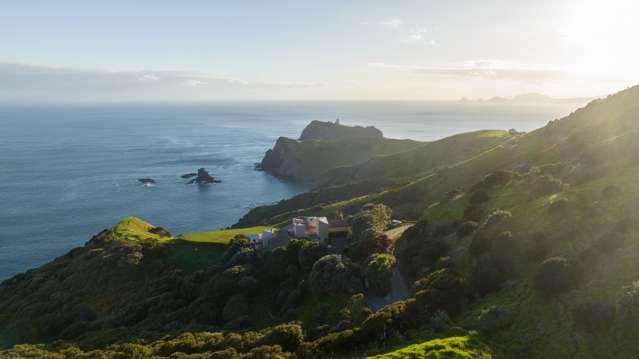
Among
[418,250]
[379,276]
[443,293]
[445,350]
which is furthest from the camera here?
[418,250]

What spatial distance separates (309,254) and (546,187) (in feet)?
77.5

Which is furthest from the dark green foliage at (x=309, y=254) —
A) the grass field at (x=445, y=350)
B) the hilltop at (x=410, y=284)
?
the grass field at (x=445, y=350)

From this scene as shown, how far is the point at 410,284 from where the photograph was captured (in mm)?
38500

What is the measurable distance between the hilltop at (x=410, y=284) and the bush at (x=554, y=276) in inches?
2.9

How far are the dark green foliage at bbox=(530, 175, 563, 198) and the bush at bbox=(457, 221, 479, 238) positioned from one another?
6419 millimetres

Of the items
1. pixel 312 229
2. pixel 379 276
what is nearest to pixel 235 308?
pixel 379 276

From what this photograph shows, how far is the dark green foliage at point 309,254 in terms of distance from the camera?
1785 inches

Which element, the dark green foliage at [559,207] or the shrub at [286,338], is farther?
the dark green foliage at [559,207]

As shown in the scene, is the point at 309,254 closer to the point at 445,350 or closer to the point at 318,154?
the point at 445,350

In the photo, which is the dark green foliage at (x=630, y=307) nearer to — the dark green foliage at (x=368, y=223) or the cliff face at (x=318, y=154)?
the dark green foliage at (x=368, y=223)

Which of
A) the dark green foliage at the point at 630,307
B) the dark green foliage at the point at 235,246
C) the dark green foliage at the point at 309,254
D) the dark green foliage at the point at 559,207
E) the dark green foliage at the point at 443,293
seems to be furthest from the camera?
the dark green foliage at the point at 235,246

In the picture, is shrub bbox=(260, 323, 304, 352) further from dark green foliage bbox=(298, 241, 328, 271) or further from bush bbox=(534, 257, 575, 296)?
dark green foliage bbox=(298, 241, 328, 271)

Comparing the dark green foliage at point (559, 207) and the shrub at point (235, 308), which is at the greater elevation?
the dark green foliage at point (559, 207)

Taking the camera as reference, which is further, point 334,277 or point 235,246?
point 235,246
